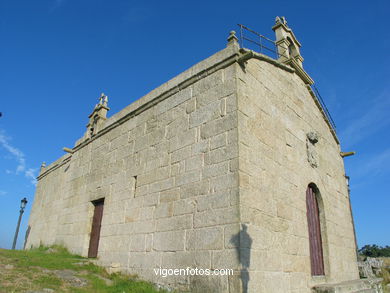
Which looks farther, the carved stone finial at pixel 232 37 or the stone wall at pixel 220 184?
the carved stone finial at pixel 232 37

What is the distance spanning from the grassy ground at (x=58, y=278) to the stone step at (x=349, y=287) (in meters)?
3.02

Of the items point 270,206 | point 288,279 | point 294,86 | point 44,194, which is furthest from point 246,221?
point 44,194

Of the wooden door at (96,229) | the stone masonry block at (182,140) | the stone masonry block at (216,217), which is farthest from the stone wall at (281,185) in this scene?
the wooden door at (96,229)

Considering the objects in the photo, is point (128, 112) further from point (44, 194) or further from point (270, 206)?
point (44, 194)

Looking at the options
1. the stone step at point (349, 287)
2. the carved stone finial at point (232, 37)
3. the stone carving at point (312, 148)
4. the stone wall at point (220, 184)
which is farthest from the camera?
the stone carving at point (312, 148)

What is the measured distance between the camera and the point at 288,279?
16.8 ft

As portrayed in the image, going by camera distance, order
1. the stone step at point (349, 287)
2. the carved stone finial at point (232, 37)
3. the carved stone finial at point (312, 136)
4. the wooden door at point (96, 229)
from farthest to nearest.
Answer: the wooden door at point (96, 229)
the carved stone finial at point (312, 136)
the carved stone finial at point (232, 37)
the stone step at point (349, 287)

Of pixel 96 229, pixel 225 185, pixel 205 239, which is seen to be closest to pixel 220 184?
pixel 225 185

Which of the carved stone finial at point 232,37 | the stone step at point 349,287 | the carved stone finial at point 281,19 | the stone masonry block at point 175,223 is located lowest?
the stone step at point 349,287

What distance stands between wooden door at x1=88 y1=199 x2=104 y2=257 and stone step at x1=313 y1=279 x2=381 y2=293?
5273 millimetres

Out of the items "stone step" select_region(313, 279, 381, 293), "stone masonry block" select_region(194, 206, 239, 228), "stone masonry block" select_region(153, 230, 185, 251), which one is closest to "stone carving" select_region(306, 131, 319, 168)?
"stone step" select_region(313, 279, 381, 293)

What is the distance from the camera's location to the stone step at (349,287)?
5.57 meters

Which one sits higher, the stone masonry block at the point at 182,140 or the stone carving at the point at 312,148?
the stone carving at the point at 312,148

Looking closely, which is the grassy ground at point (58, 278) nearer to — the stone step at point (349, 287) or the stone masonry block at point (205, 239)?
the stone masonry block at point (205, 239)
